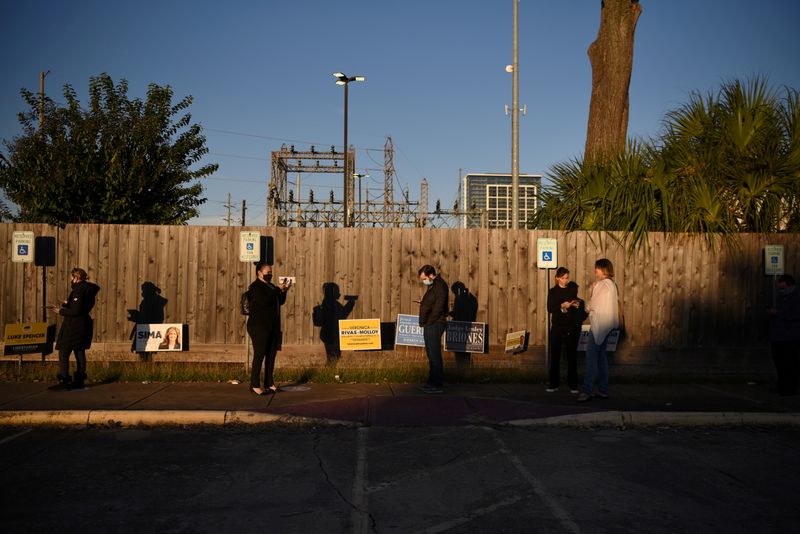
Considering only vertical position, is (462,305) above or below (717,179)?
below

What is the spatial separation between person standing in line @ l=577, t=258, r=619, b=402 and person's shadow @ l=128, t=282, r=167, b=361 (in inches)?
265

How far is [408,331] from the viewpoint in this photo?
36.8ft

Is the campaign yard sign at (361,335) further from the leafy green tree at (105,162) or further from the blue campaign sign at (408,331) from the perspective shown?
the leafy green tree at (105,162)

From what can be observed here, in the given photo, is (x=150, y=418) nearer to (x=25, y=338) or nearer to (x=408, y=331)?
(x=25, y=338)

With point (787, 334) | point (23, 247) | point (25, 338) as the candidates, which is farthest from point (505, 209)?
point (25, 338)

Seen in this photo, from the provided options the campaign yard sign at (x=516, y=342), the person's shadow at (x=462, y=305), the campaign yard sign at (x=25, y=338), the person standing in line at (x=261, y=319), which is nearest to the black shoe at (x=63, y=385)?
the campaign yard sign at (x=25, y=338)

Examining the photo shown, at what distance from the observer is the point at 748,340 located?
37.8 feet

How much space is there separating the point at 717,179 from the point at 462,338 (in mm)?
5384

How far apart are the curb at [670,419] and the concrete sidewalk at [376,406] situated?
1 centimetres

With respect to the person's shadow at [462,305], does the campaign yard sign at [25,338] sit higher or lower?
lower

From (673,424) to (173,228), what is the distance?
26.6 ft

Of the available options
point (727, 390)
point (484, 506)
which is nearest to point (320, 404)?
point (484, 506)

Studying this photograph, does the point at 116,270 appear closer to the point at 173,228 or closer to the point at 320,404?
the point at 173,228

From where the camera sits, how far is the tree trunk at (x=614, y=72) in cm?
1476
